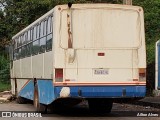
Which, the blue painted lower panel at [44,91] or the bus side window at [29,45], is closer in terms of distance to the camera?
the blue painted lower panel at [44,91]

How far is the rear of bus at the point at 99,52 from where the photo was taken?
47.6 feet

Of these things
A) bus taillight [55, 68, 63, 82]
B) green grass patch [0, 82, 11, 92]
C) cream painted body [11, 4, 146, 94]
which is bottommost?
green grass patch [0, 82, 11, 92]

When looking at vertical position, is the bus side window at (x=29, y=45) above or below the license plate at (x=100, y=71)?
A: above

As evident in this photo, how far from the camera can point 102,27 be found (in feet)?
49.1

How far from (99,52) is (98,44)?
24 cm

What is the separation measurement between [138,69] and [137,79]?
0.29m

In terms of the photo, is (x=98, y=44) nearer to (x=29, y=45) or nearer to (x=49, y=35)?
(x=49, y=35)

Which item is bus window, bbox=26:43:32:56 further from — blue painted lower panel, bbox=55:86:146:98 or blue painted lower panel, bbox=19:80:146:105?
blue painted lower panel, bbox=55:86:146:98

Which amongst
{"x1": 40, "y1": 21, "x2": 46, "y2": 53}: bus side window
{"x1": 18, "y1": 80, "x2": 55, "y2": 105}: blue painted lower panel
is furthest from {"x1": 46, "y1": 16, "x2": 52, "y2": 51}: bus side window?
{"x1": 18, "y1": 80, "x2": 55, "y2": 105}: blue painted lower panel

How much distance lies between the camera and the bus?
571 inches

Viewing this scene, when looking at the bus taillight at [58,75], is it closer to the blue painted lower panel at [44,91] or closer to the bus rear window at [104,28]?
the blue painted lower panel at [44,91]

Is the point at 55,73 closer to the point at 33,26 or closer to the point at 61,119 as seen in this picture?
the point at 61,119

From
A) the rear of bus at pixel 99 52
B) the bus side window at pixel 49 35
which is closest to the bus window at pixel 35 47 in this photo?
the bus side window at pixel 49 35

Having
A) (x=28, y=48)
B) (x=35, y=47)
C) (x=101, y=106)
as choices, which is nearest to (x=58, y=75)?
(x=101, y=106)
